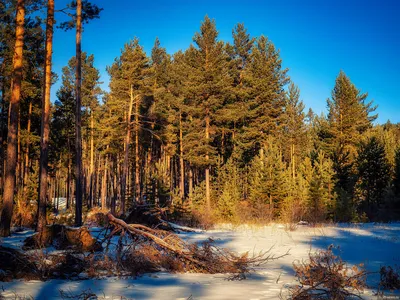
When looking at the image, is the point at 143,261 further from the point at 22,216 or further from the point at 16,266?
the point at 22,216

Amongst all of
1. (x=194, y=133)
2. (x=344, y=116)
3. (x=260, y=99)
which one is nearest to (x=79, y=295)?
(x=194, y=133)

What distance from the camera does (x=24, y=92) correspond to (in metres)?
22.5

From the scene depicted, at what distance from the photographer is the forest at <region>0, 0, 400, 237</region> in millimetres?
14008

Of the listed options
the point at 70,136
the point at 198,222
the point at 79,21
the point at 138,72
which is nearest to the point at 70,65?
the point at 70,136

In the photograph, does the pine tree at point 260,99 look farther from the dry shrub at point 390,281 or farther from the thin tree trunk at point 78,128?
the dry shrub at point 390,281

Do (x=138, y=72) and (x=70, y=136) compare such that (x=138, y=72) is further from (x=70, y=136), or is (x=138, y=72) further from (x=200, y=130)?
(x=70, y=136)

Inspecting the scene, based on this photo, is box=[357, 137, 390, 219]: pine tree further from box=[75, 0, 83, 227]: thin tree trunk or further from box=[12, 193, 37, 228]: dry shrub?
box=[12, 193, 37, 228]: dry shrub

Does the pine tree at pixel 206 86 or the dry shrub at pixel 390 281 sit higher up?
the pine tree at pixel 206 86

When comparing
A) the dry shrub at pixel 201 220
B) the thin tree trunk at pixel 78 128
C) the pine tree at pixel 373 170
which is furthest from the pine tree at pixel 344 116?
the thin tree trunk at pixel 78 128

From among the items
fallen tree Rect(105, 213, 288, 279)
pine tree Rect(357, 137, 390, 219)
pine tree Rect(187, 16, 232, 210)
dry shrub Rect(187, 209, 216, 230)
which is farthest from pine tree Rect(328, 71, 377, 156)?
fallen tree Rect(105, 213, 288, 279)

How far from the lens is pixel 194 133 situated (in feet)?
88.4

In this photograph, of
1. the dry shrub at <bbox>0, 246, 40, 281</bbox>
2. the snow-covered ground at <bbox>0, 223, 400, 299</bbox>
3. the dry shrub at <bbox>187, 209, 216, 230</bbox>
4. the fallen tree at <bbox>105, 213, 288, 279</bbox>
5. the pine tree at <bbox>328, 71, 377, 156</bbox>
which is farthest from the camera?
the pine tree at <bbox>328, 71, 377, 156</bbox>

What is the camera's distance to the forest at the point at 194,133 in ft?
46.0

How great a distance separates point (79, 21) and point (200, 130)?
15.1 m
